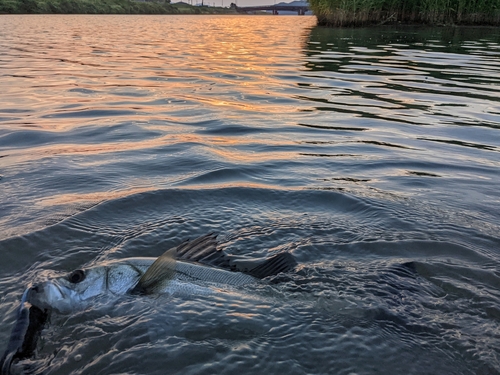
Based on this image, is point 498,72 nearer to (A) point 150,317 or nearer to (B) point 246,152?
(B) point 246,152

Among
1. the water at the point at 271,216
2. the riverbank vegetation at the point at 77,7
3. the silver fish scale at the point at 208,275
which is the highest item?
the riverbank vegetation at the point at 77,7

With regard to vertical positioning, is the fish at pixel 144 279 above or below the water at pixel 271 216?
above

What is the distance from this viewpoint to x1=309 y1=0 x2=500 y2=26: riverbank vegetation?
30.1 metres

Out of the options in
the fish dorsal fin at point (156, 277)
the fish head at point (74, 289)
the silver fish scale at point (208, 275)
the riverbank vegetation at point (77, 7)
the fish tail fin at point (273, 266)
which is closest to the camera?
the fish head at point (74, 289)

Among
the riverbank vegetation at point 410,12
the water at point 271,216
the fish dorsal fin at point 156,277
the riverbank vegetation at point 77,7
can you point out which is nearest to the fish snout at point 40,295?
the water at point 271,216

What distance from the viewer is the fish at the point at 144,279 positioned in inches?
112

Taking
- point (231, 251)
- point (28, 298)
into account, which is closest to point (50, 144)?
point (231, 251)

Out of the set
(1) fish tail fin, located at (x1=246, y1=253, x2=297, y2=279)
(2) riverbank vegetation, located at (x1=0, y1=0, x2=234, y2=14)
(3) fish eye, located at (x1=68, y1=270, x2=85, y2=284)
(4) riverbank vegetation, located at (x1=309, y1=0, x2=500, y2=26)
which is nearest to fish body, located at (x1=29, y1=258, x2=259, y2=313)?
(3) fish eye, located at (x1=68, y1=270, x2=85, y2=284)

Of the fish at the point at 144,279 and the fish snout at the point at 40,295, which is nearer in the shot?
the fish snout at the point at 40,295

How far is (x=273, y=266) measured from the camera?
338 cm

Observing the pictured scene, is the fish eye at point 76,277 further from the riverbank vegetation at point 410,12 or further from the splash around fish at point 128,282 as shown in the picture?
the riverbank vegetation at point 410,12

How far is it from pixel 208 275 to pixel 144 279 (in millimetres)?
412

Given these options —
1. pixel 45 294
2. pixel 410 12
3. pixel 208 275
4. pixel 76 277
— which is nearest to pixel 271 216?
pixel 208 275

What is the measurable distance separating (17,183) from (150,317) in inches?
131
